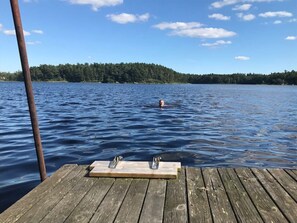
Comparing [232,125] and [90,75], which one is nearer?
[232,125]

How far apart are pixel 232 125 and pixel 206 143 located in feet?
19.7

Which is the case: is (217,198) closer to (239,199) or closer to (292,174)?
(239,199)

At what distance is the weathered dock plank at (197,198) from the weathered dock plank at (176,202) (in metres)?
0.08

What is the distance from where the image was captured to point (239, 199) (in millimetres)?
4832

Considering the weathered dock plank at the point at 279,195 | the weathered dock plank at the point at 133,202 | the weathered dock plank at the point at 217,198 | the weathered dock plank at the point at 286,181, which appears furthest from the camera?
the weathered dock plank at the point at 286,181

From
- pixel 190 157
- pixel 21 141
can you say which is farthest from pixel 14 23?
pixel 21 141

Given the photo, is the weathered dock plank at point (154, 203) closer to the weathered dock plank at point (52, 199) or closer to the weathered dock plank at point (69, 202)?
the weathered dock plank at point (69, 202)

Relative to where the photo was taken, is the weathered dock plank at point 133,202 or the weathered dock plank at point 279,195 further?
the weathered dock plank at point 279,195

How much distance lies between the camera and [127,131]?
54.0 feet

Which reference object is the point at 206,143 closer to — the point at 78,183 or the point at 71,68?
the point at 78,183

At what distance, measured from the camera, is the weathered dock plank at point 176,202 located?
4188 mm

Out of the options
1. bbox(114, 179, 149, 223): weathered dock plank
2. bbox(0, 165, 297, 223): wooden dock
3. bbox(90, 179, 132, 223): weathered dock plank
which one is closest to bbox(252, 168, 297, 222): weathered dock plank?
bbox(0, 165, 297, 223): wooden dock

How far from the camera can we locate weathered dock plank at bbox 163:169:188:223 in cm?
419

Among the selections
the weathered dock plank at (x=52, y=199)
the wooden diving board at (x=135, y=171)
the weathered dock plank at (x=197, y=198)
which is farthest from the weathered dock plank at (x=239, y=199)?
the weathered dock plank at (x=52, y=199)
